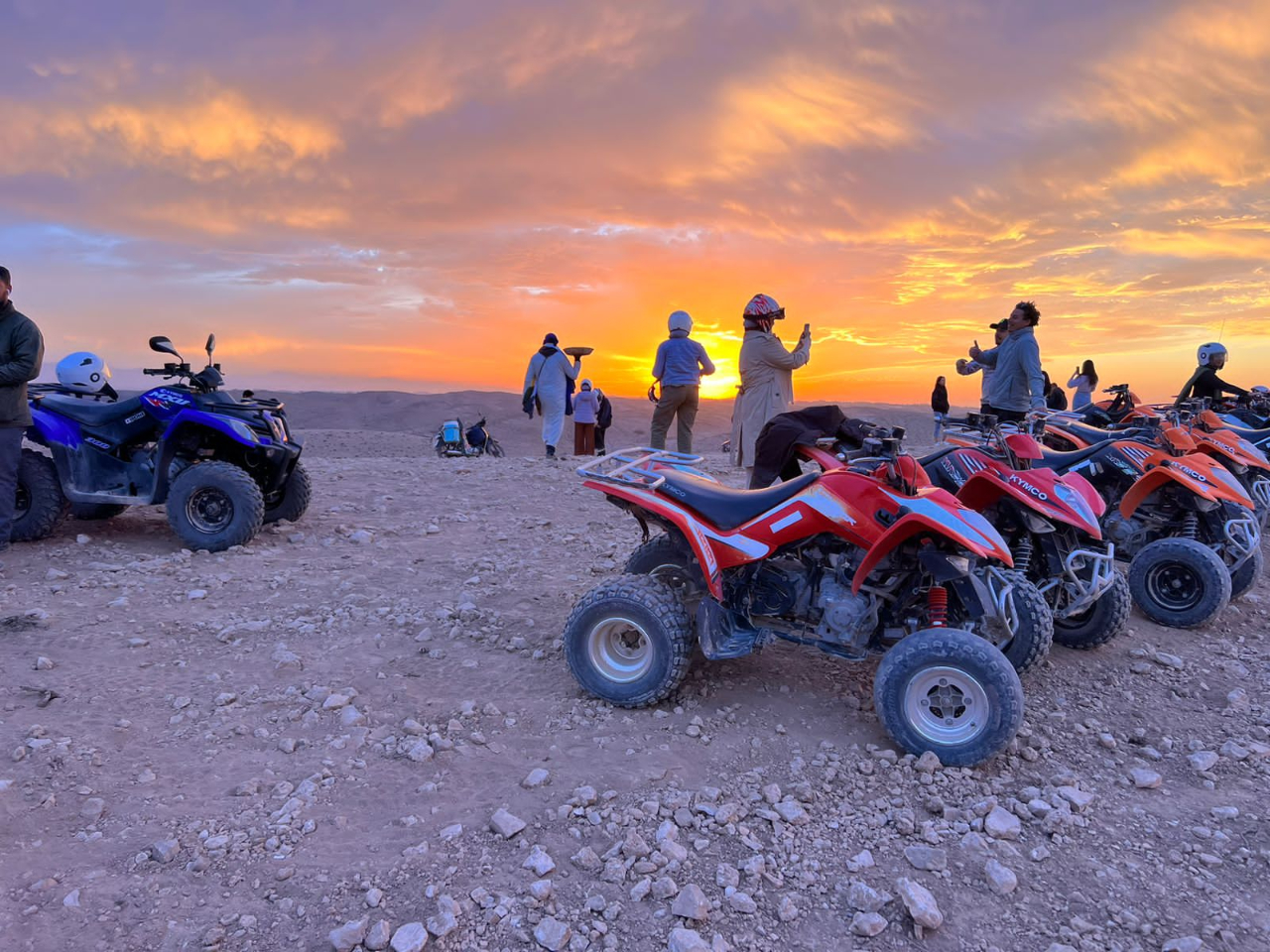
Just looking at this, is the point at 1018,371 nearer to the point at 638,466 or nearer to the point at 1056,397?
the point at 638,466

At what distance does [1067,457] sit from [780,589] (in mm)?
3347

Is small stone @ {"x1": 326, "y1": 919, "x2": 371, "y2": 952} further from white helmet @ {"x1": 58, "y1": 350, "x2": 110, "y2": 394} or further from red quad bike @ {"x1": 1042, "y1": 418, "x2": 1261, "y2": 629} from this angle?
white helmet @ {"x1": 58, "y1": 350, "x2": 110, "y2": 394}

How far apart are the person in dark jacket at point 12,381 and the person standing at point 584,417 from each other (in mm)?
9027

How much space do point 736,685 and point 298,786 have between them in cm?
210

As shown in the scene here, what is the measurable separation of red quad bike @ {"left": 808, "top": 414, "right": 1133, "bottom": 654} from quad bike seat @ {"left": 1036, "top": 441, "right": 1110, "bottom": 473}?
121cm

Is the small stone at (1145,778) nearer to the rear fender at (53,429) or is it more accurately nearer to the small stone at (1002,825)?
the small stone at (1002,825)

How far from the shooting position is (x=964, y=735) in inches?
132

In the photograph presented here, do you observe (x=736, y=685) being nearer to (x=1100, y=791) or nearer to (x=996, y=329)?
(x=1100, y=791)

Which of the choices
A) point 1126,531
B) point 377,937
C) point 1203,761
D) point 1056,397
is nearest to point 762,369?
point 1126,531

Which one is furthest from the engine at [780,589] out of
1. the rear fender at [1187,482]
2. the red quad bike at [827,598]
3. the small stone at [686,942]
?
the rear fender at [1187,482]

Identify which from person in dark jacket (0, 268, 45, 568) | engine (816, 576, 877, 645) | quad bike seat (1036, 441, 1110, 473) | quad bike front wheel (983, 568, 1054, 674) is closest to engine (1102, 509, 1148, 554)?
quad bike seat (1036, 441, 1110, 473)

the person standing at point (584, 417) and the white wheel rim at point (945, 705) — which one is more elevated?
the person standing at point (584, 417)

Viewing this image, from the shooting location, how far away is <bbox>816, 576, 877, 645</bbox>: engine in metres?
3.73

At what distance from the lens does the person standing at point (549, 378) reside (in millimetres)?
12391
